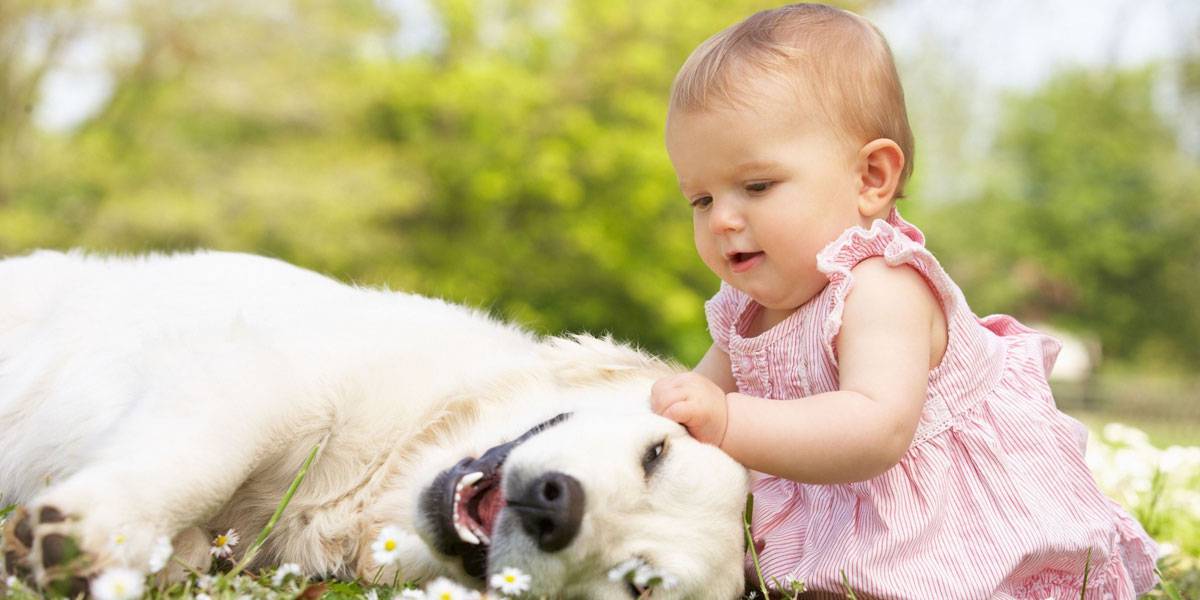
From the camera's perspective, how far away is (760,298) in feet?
9.59

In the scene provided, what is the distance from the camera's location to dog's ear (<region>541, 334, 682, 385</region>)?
3.12 metres

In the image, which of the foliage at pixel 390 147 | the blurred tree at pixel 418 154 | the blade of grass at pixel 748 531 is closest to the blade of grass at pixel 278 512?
the blade of grass at pixel 748 531

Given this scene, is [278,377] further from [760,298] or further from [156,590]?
[760,298]

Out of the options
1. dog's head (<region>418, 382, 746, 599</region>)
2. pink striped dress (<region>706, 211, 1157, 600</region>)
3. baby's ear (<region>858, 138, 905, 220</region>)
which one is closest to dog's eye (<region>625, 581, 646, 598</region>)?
dog's head (<region>418, 382, 746, 599</region>)

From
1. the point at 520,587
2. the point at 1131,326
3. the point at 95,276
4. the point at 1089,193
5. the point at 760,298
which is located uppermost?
the point at 760,298

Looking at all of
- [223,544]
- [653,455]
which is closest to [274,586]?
[223,544]

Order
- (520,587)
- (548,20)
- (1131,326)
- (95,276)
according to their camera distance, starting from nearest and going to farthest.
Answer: (520,587), (95,276), (548,20), (1131,326)

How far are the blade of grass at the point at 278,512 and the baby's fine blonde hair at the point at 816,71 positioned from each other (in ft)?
4.16

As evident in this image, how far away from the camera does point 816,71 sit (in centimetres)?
275

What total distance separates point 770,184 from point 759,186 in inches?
1.2

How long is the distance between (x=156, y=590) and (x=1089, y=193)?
2028 inches

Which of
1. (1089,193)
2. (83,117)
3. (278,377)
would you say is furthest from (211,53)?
(1089,193)

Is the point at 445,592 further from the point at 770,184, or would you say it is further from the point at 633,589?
the point at 770,184

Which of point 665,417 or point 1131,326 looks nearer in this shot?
point 665,417
